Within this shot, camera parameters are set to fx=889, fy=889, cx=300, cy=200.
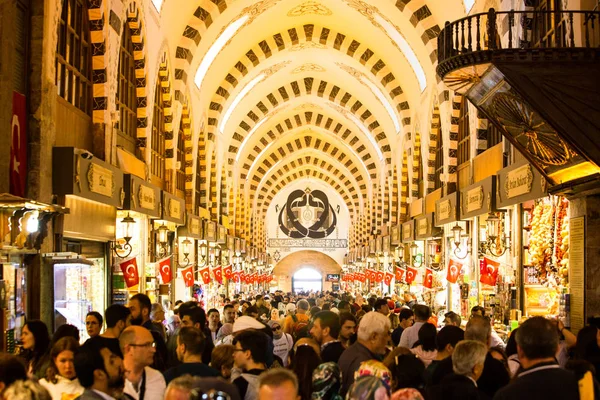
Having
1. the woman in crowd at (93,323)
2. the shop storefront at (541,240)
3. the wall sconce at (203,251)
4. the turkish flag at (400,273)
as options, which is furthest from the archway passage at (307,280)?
the woman in crowd at (93,323)

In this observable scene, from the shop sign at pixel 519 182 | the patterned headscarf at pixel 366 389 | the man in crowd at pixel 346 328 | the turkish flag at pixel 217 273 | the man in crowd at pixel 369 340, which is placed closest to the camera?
the patterned headscarf at pixel 366 389

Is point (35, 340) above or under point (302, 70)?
under

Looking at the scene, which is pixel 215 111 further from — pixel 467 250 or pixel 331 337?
pixel 331 337

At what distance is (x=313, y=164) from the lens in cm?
4278

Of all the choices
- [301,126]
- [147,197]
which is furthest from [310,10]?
[301,126]

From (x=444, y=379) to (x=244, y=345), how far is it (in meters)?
1.14

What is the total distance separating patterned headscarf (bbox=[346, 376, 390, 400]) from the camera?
12.1ft

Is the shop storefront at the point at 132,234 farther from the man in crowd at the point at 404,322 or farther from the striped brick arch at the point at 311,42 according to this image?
the striped brick arch at the point at 311,42

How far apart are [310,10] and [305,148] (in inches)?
653

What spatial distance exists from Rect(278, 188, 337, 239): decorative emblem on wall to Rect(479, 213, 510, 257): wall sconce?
36.6 m

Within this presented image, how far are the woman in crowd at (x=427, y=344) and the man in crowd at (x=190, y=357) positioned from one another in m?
1.86

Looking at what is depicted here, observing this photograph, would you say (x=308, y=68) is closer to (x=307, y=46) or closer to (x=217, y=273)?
(x=307, y=46)

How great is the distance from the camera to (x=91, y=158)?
10000 millimetres

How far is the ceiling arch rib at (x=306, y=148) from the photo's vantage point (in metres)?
37.2
